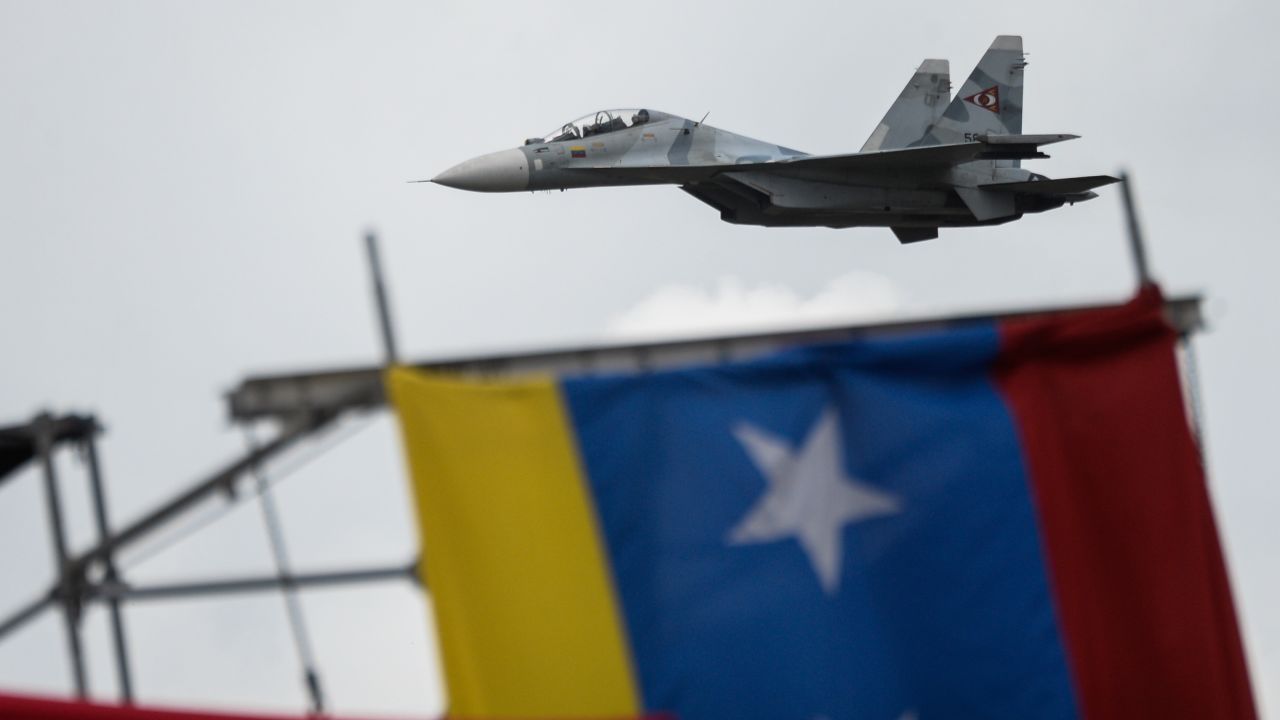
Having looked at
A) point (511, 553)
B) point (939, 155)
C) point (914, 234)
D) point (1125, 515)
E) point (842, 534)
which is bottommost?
point (1125, 515)

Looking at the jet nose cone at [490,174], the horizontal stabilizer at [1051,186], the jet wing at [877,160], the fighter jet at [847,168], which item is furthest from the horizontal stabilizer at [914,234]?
the jet nose cone at [490,174]

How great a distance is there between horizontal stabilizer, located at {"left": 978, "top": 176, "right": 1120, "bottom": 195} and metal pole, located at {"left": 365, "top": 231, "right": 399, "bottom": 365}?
27.3 m

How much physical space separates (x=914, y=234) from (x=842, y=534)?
1053 inches

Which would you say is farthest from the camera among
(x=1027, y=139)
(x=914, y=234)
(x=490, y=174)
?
(x=914, y=234)

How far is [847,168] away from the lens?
110ft

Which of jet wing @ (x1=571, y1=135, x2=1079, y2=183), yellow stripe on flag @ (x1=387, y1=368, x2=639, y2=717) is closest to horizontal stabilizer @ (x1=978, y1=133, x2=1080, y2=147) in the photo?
jet wing @ (x1=571, y1=135, x2=1079, y2=183)

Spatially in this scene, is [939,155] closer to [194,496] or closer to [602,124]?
[602,124]

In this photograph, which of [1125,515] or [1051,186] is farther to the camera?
[1051,186]

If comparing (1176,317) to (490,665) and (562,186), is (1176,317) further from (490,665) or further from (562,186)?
(562,186)

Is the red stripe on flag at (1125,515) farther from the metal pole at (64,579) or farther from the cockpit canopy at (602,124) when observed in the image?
the cockpit canopy at (602,124)

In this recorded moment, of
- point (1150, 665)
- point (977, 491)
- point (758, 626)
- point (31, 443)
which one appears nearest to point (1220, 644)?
point (1150, 665)

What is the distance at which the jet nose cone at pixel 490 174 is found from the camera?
31.5m

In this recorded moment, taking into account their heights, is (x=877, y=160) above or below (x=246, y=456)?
above

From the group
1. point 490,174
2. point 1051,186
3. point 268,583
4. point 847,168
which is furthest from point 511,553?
point 1051,186
